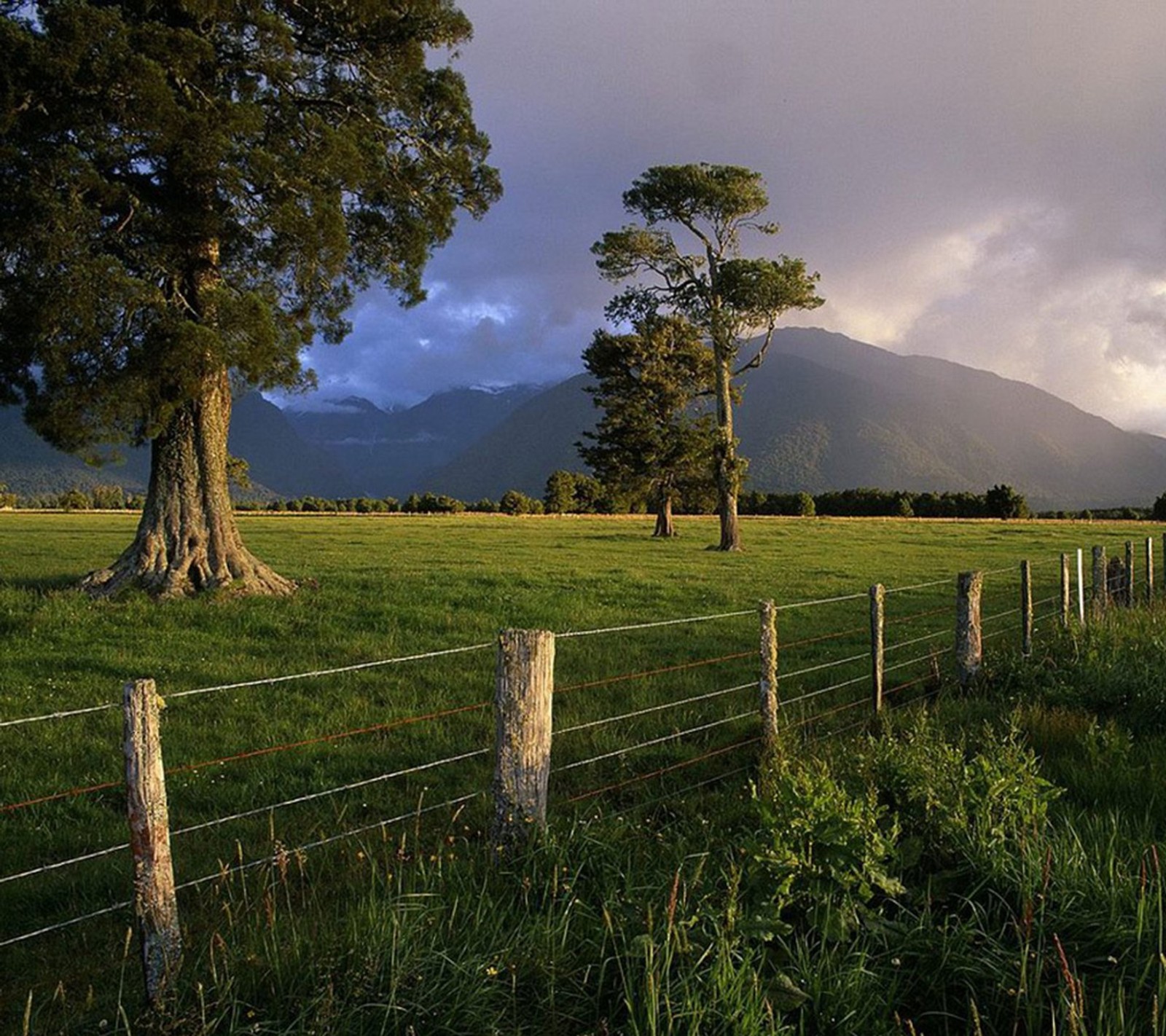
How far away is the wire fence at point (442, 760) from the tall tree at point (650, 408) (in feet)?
98.9

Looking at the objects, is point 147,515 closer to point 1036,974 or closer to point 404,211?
point 404,211

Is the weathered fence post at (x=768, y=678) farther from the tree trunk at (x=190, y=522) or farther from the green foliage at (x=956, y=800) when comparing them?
the tree trunk at (x=190, y=522)

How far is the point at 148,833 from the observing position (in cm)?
341

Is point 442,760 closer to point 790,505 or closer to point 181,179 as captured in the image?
point 181,179

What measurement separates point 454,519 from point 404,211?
46984 millimetres

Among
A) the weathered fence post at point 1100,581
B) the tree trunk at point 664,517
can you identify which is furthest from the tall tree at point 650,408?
the weathered fence post at point 1100,581

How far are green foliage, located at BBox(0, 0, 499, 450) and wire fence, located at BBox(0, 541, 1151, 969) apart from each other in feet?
22.2

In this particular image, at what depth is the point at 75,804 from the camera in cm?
629

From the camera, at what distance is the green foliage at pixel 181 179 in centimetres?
1205

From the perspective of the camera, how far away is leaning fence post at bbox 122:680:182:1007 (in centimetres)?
335

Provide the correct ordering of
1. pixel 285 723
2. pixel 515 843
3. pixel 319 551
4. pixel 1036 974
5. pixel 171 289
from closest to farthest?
pixel 1036 974
pixel 515 843
pixel 285 723
pixel 171 289
pixel 319 551

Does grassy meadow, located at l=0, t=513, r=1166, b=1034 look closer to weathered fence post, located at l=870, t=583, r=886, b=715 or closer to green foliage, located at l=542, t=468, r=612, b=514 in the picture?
weathered fence post, located at l=870, t=583, r=886, b=715

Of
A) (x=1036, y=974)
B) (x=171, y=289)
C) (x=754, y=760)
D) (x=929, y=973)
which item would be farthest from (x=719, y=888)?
(x=171, y=289)

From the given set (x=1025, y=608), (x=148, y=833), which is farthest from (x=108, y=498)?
(x=148, y=833)
